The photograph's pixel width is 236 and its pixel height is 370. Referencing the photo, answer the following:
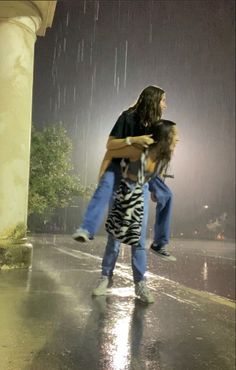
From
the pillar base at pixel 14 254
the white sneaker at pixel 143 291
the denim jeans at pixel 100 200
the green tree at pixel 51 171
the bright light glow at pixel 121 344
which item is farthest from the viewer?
the green tree at pixel 51 171

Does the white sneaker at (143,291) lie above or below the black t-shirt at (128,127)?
below

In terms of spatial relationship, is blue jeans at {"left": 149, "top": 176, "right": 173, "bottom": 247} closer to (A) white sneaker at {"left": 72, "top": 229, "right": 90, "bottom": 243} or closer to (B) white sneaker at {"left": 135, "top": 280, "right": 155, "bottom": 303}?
(A) white sneaker at {"left": 72, "top": 229, "right": 90, "bottom": 243}

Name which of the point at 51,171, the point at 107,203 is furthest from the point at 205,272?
the point at 107,203

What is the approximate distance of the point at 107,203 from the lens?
2.81m

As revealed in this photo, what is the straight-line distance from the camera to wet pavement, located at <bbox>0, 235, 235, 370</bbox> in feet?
8.57

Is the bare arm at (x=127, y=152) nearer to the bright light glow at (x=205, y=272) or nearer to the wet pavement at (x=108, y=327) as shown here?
the wet pavement at (x=108, y=327)

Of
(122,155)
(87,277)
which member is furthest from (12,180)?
(122,155)

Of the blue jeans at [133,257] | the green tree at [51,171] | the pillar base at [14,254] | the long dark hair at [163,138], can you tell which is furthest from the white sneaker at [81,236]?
the green tree at [51,171]

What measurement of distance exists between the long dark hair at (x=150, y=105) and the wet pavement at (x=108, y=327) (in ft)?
5.09

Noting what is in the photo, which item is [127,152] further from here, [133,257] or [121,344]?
[133,257]

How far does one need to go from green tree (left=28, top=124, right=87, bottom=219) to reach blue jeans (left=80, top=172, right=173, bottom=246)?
931 inches

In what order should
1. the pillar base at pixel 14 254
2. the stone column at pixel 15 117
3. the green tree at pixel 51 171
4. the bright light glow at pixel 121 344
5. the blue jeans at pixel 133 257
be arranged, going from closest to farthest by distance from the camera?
the bright light glow at pixel 121 344 → the blue jeans at pixel 133 257 → the stone column at pixel 15 117 → the pillar base at pixel 14 254 → the green tree at pixel 51 171

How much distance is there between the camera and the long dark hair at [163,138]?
2.30 metres

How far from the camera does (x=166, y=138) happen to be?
2309mm
